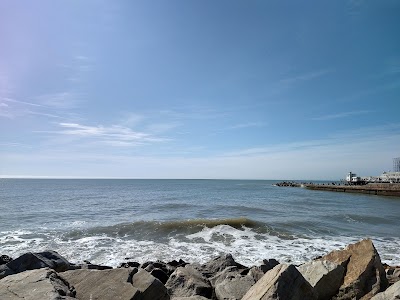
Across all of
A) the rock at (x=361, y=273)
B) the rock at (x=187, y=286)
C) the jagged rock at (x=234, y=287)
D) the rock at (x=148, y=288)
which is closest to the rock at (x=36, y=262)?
the rock at (x=187, y=286)

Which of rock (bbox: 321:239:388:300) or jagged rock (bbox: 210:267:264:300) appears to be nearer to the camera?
jagged rock (bbox: 210:267:264:300)

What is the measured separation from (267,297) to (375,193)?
73442mm

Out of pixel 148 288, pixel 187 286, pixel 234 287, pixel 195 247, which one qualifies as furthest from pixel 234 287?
pixel 195 247

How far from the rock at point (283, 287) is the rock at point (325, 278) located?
4.42 feet

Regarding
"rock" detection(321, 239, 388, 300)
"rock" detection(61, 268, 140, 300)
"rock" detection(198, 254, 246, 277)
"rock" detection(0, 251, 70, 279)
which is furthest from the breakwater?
"rock" detection(61, 268, 140, 300)

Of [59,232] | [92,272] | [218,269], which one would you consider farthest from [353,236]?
[59,232]

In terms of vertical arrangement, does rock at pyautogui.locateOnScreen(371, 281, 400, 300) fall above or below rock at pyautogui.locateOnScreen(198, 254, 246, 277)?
above

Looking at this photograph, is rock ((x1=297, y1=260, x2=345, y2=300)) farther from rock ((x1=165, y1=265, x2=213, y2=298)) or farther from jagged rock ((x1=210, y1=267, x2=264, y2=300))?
rock ((x1=165, y1=265, x2=213, y2=298))

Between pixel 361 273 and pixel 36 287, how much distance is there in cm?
700

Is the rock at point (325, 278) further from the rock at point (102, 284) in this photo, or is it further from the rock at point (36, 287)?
the rock at point (36, 287)

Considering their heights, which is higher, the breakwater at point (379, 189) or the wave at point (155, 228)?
the breakwater at point (379, 189)

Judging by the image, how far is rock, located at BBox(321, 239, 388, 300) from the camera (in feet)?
22.0

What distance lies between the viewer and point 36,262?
30.5 ft

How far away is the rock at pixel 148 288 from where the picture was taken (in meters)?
5.48
